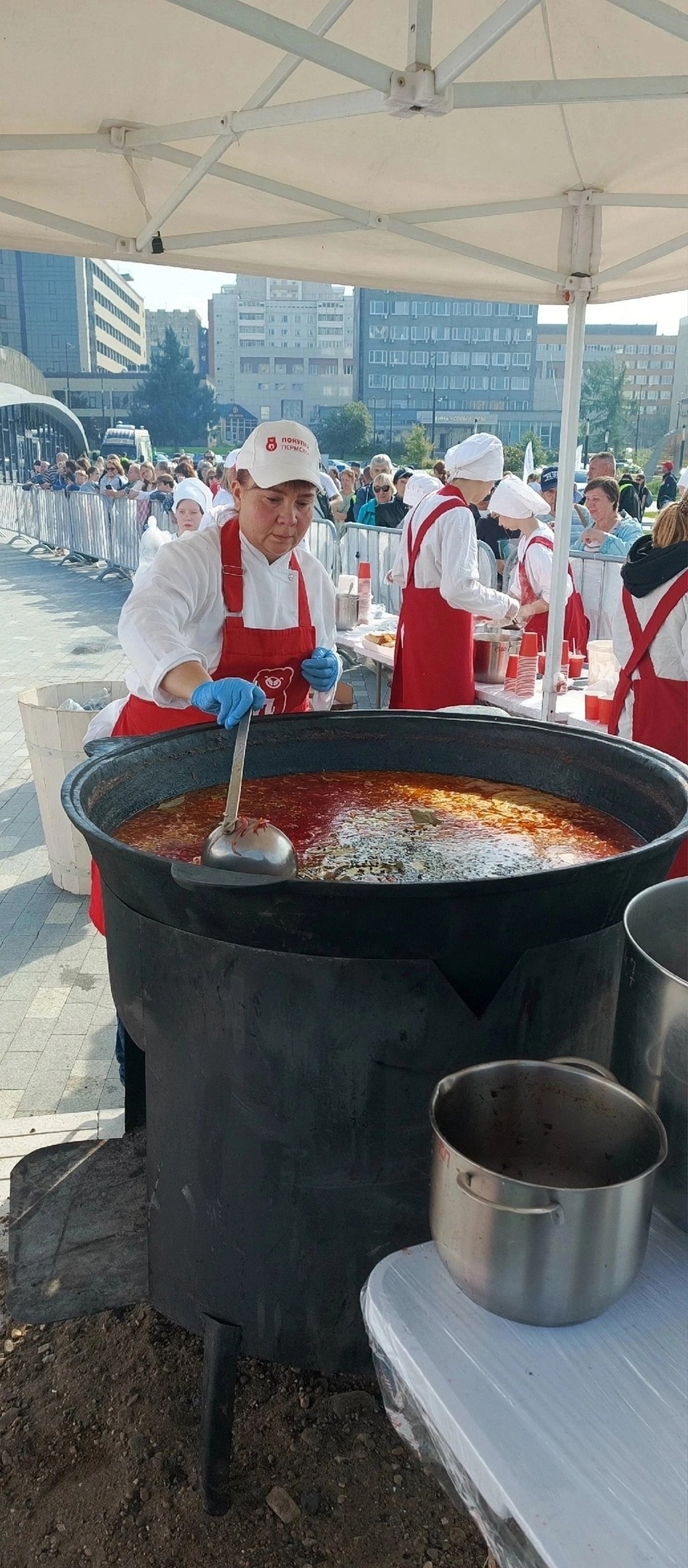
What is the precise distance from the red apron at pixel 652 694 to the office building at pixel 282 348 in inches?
5144

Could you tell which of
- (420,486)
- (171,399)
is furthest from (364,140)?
(171,399)

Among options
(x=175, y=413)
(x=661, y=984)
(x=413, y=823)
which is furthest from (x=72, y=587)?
(x=175, y=413)

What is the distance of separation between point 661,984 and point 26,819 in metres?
5.21

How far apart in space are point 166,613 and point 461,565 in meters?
2.82

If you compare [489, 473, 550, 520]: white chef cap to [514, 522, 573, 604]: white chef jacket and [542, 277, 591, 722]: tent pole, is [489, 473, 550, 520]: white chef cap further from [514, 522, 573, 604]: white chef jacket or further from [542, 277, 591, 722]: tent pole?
[542, 277, 591, 722]: tent pole

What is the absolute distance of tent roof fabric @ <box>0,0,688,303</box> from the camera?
270cm

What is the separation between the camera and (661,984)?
1.25m

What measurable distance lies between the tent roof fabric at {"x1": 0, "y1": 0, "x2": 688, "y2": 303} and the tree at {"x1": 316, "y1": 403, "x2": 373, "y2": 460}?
10037 cm

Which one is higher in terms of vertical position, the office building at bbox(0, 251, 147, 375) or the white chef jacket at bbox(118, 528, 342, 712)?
the office building at bbox(0, 251, 147, 375)

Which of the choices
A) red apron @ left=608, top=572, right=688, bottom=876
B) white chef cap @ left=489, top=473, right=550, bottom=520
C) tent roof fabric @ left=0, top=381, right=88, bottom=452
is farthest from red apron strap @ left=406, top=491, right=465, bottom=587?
tent roof fabric @ left=0, top=381, right=88, bottom=452

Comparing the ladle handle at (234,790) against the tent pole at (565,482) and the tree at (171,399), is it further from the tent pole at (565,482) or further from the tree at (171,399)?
the tree at (171,399)

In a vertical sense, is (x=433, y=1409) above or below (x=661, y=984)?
below

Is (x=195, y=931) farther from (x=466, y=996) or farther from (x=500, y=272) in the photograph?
(x=500, y=272)

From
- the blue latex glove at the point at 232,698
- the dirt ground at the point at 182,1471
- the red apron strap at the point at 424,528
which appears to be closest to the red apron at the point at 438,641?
the red apron strap at the point at 424,528
